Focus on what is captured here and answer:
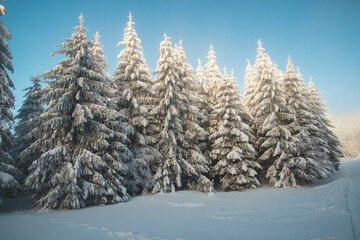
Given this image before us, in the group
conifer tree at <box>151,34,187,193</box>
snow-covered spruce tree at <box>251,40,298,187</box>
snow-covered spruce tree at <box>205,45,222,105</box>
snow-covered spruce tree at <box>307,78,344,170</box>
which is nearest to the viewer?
conifer tree at <box>151,34,187,193</box>

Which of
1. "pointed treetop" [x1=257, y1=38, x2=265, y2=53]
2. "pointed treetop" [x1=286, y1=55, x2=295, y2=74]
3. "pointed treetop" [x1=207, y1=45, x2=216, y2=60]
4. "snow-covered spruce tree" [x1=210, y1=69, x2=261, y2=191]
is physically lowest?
"snow-covered spruce tree" [x1=210, y1=69, x2=261, y2=191]

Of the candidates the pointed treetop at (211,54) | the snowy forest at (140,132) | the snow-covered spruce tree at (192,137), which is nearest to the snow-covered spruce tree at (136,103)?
the snowy forest at (140,132)

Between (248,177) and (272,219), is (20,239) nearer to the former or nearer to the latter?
(272,219)

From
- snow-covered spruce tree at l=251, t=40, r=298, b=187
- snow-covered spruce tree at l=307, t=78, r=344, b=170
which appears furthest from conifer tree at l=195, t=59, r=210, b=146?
snow-covered spruce tree at l=307, t=78, r=344, b=170

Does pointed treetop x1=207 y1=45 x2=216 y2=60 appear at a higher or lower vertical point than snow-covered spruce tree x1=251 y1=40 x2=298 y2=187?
higher

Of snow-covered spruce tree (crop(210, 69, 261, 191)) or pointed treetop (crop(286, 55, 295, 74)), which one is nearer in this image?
snow-covered spruce tree (crop(210, 69, 261, 191))

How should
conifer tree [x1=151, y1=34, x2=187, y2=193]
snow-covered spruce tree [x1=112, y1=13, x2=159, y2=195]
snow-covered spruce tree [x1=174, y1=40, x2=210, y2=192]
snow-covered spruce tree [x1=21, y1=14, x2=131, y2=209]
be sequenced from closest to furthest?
snow-covered spruce tree [x1=21, y1=14, x2=131, y2=209] → snow-covered spruce tree [x1=112, y1=13, x2=159, y2=195] → conifer tree [x1=151, y1=34, x2=187, y2=193] → snow-covered spruce tree [x1=174, y1=40, x2=210, y2=192]

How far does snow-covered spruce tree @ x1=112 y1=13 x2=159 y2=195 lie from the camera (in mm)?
16359

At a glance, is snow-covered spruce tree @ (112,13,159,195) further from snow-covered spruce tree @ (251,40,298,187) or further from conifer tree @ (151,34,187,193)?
snow-covered spruce tree @ (251,40,298,187)

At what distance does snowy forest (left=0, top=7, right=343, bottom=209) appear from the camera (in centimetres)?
1210

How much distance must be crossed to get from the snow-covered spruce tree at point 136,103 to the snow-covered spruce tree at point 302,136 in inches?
537

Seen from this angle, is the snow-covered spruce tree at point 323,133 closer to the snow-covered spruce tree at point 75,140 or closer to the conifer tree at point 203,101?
the conifer tree at point 203,101

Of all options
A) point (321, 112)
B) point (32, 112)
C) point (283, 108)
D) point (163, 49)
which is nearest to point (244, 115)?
point (283, 108)

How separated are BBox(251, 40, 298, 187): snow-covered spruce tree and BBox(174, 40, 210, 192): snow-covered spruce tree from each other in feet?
20.7
